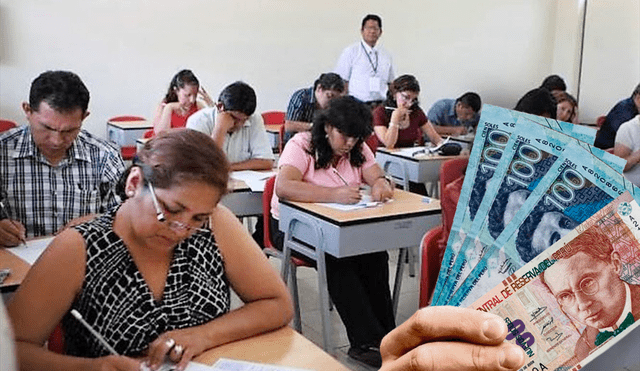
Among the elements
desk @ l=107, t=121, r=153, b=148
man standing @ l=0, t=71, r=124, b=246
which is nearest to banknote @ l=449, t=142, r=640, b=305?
man standing @ l=0, t=71, r=124, b=246

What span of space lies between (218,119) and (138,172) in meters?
2.56

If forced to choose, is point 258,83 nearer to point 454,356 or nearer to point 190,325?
point 190,325

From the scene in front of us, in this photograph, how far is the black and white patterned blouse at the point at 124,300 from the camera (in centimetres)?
146

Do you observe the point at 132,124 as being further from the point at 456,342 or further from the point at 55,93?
the point at 456,342

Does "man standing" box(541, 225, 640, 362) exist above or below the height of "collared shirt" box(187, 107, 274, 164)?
above

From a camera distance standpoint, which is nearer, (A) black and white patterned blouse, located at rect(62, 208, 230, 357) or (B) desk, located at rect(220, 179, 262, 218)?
(A) black and white patterned blouse, located at rect(62, 208, 230, 357)

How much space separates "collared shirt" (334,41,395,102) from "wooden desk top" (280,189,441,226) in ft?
12.9

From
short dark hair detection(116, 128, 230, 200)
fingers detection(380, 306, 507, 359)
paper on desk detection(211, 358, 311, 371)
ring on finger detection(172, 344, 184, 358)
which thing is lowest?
paper on desk detection(211, 358, 311, 371)

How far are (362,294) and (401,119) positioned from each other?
2.31 meters

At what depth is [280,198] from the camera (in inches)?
124

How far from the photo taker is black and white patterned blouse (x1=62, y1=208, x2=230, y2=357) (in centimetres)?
146

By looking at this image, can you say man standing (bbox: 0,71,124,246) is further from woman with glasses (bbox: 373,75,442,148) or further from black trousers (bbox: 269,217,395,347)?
woman with glasses (bbox: 373,75,442,148)

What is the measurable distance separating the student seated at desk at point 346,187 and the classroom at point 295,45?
3112 millimetres

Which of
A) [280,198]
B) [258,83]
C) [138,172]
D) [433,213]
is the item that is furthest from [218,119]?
[258,83]
